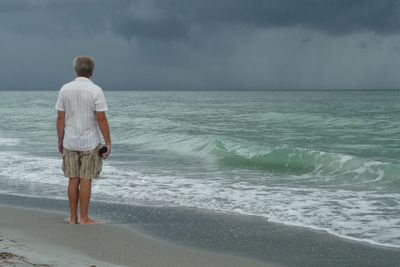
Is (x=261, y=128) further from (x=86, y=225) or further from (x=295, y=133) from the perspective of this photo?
(x=86, y=225)

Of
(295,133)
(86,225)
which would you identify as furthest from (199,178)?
(295,133)

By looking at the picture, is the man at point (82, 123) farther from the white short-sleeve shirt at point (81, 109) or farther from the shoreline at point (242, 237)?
the shoreline at point (242, 237)

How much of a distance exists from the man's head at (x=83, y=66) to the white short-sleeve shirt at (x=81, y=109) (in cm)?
5

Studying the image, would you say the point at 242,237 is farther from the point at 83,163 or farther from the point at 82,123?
the point at 82,123

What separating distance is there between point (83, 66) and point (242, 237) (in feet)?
7.76

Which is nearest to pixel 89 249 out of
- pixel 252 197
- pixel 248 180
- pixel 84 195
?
pixel 84 195

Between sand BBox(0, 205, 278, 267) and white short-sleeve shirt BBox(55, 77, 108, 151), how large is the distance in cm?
90

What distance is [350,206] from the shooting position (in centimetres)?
761

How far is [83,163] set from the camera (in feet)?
19.8

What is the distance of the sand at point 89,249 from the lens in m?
4.51

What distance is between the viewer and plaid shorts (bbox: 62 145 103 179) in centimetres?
600

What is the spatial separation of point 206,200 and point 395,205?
255 centimetres

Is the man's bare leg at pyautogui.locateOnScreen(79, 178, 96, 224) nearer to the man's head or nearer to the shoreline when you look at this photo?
the shoreline

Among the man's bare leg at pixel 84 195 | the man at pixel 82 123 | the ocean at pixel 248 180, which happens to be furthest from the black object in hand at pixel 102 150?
the ocean at pixel 248 180
